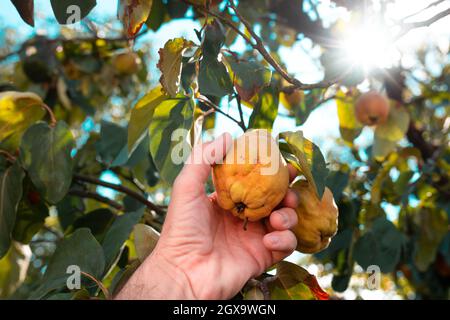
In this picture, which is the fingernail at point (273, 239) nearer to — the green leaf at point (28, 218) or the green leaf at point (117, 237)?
the green leaf at point (117, 237)

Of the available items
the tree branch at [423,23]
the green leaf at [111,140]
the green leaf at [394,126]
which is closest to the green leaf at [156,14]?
the green leaf at [111,140]

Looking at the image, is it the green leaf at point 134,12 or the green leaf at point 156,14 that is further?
the green leaf at point 156,14

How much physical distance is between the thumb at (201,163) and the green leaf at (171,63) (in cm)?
21

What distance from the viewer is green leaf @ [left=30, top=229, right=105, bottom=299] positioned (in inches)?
50.9

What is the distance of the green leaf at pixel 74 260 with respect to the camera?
4.24 feet

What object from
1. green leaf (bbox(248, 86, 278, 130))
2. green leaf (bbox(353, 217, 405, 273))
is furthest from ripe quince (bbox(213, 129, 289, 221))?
green leaf (bbox(353, 217, 405, 273))

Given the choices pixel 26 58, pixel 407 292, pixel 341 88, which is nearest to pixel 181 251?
pixel 341 88

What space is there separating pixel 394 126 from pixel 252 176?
1837 mm

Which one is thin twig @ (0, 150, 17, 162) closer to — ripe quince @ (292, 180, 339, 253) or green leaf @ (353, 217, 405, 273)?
ripe quince @ (292, 180, 339, 253)

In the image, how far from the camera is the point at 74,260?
1330 mm

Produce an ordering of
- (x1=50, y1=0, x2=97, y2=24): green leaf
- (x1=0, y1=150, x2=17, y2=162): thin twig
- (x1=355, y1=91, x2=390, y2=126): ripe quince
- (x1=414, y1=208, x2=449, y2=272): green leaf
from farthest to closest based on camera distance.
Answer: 1. (x1=414, y1=208, x2=449, y2=272): green leaf
2. (x1=355, y1=91, x2=390, y2=126): ripe quince
3. (x1=0, y1=150, x2=17, y2=162): thin twig
4. (x1=50, y1=0, x2=97, y2=24): green leaf

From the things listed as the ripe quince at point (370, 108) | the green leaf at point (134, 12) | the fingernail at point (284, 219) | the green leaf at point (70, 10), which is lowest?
the ripe quince at point (370, 108)

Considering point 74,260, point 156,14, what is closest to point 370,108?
point 156,14

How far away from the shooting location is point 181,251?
1.14 m
